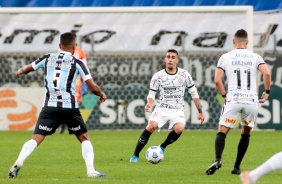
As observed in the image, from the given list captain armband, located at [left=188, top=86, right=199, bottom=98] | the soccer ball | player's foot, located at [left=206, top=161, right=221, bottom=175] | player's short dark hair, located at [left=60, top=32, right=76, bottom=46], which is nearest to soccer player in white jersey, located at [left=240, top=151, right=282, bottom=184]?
Answer: player's foot, located at [left=206, top=161, right=221, bottom=175]

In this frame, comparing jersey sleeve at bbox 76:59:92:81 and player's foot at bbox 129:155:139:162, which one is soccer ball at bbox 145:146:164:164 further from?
jersey sleeve at bbox 76:59:92:81

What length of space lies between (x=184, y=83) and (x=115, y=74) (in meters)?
8.35

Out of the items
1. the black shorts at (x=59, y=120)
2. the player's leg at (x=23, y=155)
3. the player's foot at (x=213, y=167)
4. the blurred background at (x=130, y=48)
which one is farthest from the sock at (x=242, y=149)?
the blurred background at (x=130, y=48)

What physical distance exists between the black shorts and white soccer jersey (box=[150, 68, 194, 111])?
3167 mm

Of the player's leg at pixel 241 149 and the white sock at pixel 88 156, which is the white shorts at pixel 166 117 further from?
the white sock at pixel 88 156

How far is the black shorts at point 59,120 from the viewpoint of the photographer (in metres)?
10.6

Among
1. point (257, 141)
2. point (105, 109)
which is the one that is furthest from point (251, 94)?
point (105, 109)

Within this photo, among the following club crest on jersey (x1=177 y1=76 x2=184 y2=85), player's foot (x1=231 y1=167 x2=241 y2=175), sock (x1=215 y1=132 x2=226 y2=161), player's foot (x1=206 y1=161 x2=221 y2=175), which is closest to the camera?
player's foot (x1=206 y1=161 x2=221 y2=175)

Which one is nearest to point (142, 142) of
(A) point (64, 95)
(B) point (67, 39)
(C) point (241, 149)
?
(C) point (241, 149)

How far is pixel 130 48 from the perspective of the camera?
22.2 m

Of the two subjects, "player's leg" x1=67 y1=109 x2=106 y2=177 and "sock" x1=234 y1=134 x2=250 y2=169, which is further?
"sock" x1=234 y1=134 x2=250 y2=169

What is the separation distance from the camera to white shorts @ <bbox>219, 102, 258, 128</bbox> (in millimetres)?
10984

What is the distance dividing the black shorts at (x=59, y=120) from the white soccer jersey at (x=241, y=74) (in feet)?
6.19

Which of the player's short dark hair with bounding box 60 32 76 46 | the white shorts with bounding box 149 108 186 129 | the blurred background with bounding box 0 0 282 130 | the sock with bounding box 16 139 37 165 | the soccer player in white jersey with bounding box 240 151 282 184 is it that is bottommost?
the soccer player in white jersey with bounding box 240 151 282 184
